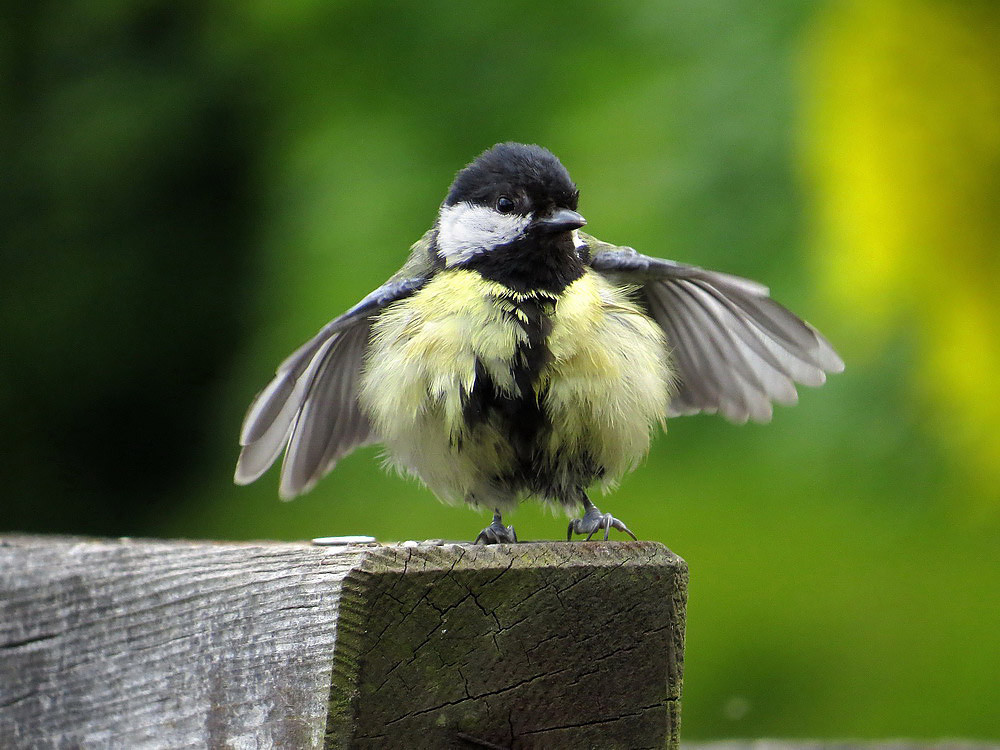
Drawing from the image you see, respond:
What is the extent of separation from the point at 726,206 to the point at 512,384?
1773 mm

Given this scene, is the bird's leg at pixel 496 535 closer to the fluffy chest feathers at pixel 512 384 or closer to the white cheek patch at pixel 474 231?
the fluffy chest feathers at pixel 512 384

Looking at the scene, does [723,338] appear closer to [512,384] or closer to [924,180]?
[512,384]

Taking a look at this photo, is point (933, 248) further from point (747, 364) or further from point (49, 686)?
point (49, 686)

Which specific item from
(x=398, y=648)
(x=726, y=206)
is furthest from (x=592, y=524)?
(x=726, y=206)

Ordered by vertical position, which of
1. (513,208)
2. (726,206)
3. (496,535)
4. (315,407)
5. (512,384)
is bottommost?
(496,535)

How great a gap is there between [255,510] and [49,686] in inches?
137

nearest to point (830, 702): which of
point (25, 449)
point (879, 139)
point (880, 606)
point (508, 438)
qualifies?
point (880, 606)

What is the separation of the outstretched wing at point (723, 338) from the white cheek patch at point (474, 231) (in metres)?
0.25

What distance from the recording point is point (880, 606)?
174 inches

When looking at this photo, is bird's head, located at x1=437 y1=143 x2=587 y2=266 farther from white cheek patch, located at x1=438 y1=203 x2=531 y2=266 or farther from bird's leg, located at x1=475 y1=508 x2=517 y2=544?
bird's leg, located at x1=475 y1=508 x2=517 y2=544

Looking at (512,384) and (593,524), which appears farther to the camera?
(593,524)

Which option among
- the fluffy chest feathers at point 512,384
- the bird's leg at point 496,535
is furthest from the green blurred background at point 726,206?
the bird's leg at point 496,535

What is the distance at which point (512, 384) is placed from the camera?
255 centimetres

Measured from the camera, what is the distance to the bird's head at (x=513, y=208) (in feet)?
9.07
